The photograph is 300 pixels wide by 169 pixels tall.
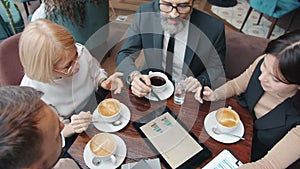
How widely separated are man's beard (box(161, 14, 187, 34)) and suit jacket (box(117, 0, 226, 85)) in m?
0.07

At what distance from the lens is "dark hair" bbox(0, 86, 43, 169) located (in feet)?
1.74

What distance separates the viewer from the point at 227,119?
1133 millimetres

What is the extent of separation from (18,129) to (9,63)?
38.0 inches

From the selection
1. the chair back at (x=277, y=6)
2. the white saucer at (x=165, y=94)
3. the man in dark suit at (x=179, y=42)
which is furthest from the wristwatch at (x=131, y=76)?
the chair back at (x=277, y=6)

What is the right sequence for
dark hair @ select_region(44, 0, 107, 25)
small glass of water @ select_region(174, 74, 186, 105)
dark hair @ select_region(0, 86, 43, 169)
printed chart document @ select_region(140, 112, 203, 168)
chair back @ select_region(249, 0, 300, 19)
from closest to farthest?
Answer: dark hair @ select_region(0, 86, 43, 169) → printed chart document @ select_region(140, 112, 203, 168) → small glass of water @ select_region(174, 74, 186, 105) → dark hair @ select_region(44, 0, 107, 25) → chair back @ select_region(249, 0, 300, 19)

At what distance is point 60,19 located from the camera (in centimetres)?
185

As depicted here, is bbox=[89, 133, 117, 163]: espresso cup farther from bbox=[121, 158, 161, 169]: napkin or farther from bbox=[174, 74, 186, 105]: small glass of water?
bbox=[174, 74, 186, 105]: small glass of water

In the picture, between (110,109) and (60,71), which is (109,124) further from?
(60,71)

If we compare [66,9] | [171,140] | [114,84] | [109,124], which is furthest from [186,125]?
[66,9]

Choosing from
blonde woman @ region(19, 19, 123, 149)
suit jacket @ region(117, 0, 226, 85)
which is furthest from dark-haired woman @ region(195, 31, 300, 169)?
blonde woman @ region(19, 19, 123, 149)

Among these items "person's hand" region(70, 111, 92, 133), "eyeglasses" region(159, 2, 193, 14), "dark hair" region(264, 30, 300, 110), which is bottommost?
"person's hand" region(70, 111, 92, 133)

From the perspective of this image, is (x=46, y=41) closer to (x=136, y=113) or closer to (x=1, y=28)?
(x=136, y=113)

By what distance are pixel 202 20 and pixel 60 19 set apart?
3.37ft

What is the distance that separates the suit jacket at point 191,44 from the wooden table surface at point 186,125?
0.24 m
